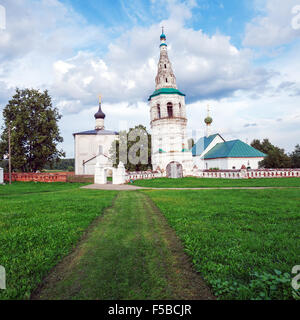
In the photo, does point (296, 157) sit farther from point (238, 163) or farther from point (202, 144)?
point (202, 144)

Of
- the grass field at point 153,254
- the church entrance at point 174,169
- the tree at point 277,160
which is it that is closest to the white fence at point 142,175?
the church entrance at point 174,169

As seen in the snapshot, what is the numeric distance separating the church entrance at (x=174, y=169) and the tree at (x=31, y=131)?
15595 millimetres

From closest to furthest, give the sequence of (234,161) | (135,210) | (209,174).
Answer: (135,210)
(209,174)
(234,161)

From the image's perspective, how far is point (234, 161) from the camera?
34375mm

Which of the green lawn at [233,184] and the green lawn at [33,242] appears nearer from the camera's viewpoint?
the green lawn at [33,242]

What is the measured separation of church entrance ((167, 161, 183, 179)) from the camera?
99.8ft

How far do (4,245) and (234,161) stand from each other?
34.4 metres

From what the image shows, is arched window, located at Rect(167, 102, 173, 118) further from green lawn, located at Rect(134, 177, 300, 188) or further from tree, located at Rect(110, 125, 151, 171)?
green lawn, located at Rect(134, 177, 300, 188)

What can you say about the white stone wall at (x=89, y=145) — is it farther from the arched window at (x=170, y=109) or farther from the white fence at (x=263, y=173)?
the white fence at (x=263, y=173)

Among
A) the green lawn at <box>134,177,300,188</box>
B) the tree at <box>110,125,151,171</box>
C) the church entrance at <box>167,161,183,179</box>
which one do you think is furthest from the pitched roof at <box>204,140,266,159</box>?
the green lawn at <box>134,177,300,188</box>

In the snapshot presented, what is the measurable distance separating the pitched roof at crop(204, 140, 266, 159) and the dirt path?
3206 centimetres

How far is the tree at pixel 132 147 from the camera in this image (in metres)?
33.6

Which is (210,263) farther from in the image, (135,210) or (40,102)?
(40,102)
